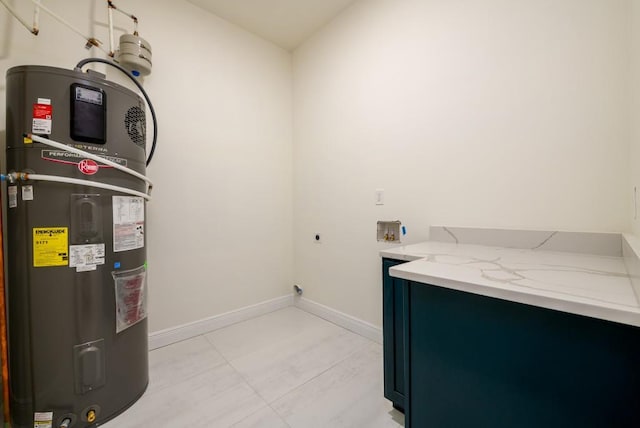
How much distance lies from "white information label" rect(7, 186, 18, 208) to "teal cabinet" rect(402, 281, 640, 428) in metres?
1.69

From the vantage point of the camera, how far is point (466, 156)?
152 centimetres

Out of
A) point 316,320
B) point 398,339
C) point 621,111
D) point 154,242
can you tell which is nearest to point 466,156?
point 621,111

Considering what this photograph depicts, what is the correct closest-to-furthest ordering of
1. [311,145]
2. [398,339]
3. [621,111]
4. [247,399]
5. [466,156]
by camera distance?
[621,111] → [398,339] → [247,399] → [466,156] → [311,145]

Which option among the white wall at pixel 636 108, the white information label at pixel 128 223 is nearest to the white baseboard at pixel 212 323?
the white information label at pixel 128 223

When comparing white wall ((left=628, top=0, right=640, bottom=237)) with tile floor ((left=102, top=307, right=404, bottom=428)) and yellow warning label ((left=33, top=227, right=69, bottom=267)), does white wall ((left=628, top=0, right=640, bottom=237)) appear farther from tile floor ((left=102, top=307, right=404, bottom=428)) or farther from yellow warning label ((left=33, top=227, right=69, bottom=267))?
yellow warning label ((left=33, top=227, right=69, bottom=267))

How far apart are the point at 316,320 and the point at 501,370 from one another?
1822mm

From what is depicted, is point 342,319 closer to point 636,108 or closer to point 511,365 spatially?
point 511,365

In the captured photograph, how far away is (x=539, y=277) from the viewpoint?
779 millimetres

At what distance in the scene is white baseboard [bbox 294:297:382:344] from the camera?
6.54 ft

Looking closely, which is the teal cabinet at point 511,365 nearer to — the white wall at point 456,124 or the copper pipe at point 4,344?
the white wall at point 456,124

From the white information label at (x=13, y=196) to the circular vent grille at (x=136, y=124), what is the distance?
0.51 m

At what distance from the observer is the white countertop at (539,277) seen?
1.86 ft

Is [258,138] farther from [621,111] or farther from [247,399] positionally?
[621,111]

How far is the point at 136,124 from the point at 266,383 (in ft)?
5.36
